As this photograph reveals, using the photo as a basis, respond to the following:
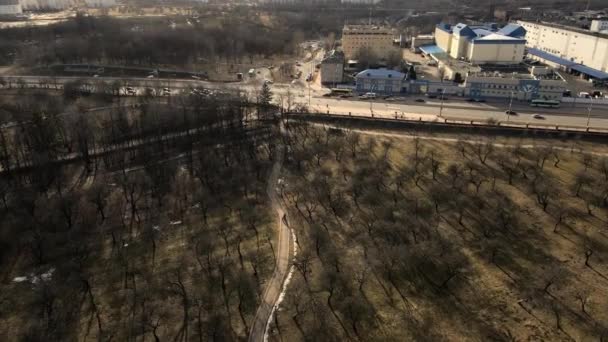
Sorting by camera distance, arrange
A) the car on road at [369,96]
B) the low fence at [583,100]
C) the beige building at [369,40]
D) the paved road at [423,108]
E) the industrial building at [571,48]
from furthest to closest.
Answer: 1. the beige building at [369,40]
2. the industrial building at [571,48]
3. the car on road at [369,96]
4. the low fence at [583,100]
5. the paved road at [423,108]

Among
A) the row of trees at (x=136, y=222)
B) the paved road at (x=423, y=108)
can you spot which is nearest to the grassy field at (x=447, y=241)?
the row of trees at (x=136, y=222)

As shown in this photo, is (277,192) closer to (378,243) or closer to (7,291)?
(378,243)

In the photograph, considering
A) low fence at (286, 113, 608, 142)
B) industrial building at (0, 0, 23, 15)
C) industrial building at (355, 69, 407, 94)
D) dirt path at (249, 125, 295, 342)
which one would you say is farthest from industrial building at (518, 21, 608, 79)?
industrial building at (0, 0, 23, 15)

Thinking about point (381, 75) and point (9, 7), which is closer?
point (381, 75)

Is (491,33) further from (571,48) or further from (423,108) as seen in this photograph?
(423,108)

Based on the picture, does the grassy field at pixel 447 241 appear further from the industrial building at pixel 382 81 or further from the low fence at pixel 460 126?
the industrial building at pixel 382 81

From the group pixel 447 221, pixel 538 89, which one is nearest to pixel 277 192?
pixel 447 221

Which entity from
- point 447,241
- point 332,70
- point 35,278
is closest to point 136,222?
point 35,278
